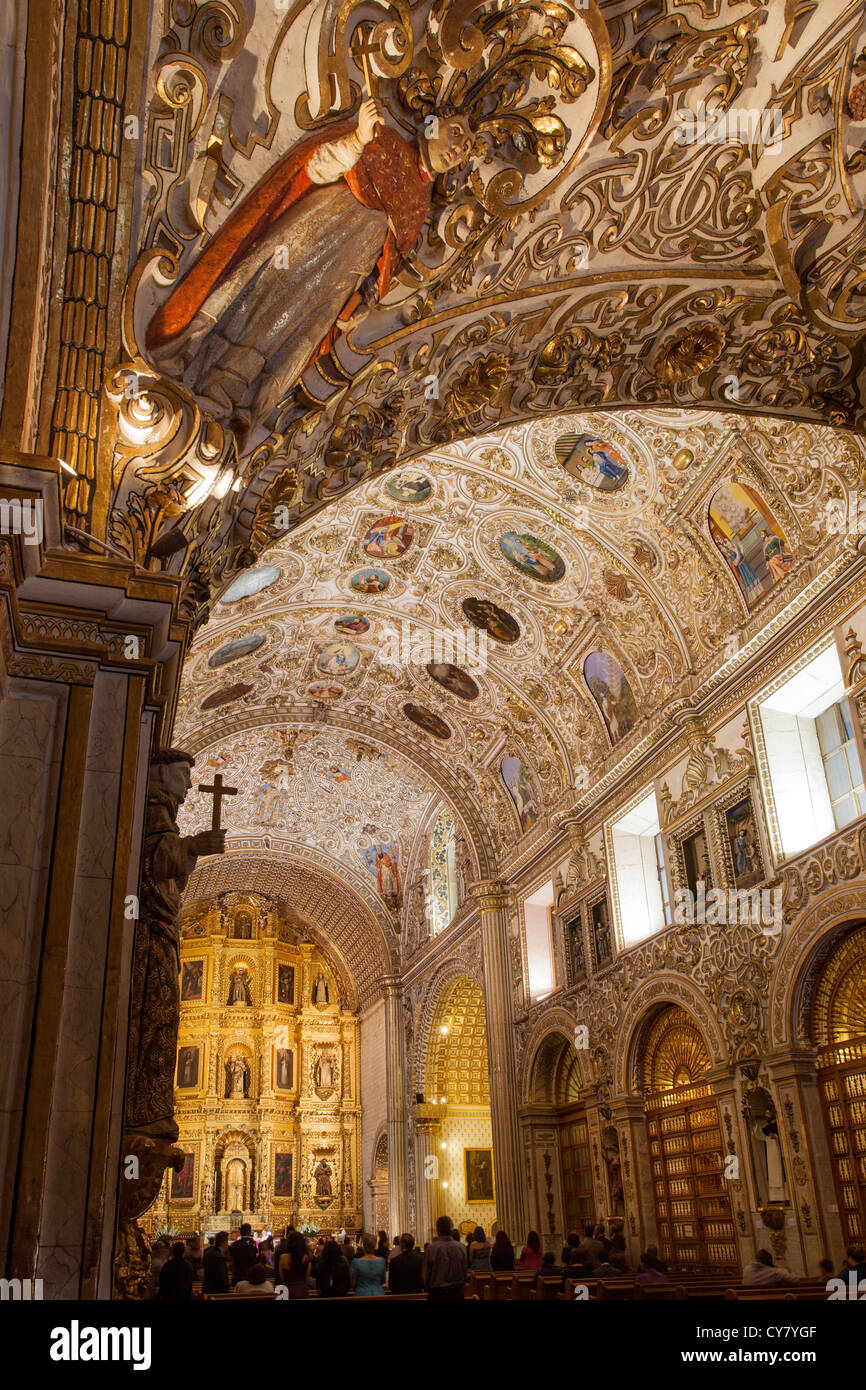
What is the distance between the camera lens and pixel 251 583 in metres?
15.7

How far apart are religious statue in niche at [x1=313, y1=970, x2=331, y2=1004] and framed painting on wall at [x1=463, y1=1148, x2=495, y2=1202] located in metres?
8.32

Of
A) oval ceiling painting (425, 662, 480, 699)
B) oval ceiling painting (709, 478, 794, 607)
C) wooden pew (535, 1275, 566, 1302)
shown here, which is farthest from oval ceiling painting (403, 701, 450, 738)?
wooden pew (535, 1275, 566, 1302)

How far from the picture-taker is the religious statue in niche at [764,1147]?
11.4 metres

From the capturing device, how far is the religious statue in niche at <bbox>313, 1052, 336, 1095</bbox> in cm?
3006

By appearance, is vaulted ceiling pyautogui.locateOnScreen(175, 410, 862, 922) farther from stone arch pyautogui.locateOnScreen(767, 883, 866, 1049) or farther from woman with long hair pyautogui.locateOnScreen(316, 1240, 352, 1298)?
woman with long hair pyautogui.locateOnScreen(316, 1240, 352, 1298)

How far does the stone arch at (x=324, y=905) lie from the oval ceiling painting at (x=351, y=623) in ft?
32.9

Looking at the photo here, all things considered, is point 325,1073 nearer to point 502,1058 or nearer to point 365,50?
point 502,1058

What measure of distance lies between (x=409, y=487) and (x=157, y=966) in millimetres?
10447

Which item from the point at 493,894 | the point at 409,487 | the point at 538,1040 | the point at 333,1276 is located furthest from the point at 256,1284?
the point at 493,894

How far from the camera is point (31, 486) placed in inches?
162
